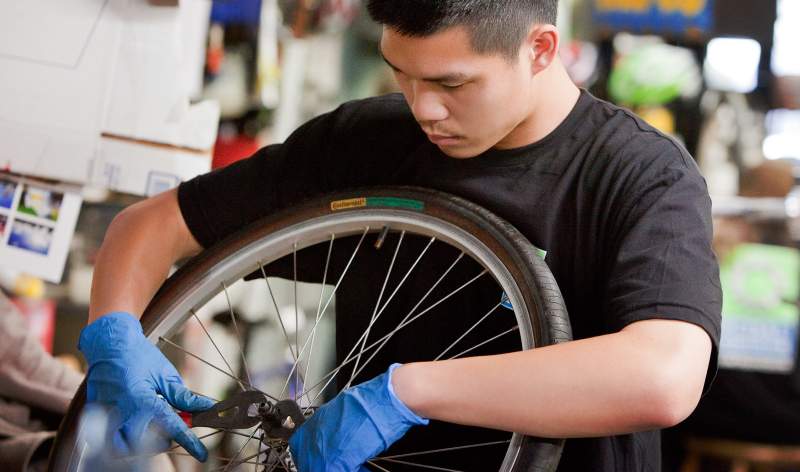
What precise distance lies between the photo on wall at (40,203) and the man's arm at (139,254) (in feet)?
0.94

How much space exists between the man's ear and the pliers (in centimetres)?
56

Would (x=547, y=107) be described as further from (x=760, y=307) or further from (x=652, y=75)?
(x=760, y=307)

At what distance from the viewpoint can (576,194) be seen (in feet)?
4.30

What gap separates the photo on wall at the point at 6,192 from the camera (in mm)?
1742

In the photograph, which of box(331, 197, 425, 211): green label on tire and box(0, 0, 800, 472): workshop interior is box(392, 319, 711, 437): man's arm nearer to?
box(0, 0, 800, 472): workshop interior

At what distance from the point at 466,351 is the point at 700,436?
2.00 metres

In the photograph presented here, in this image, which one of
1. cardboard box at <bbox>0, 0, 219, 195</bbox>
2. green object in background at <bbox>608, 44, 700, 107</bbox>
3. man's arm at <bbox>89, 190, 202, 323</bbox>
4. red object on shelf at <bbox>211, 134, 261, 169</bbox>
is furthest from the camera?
green object in background at <bbox>608, 44, 700, 107</bbox>

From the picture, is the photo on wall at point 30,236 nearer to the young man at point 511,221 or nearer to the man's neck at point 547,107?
the young man at point 511,221

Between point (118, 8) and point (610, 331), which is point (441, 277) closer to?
point (610, 331)

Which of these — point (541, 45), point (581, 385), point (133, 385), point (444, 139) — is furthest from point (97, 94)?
point (581, 385)

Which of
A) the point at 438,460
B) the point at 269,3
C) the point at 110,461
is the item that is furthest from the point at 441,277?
the point at 269,3

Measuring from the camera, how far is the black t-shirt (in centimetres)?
115

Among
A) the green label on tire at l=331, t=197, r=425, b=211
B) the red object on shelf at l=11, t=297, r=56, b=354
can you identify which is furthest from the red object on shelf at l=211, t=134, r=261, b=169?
the green label on tire at l=331, t=197, r=425, b=211

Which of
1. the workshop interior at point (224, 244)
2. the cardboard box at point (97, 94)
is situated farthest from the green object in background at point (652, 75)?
the cardboard box at point (97, 94)
